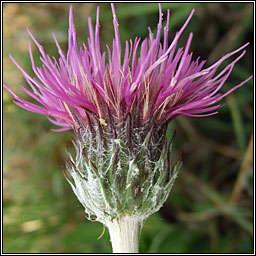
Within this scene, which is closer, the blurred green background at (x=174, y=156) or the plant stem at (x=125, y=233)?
the plant stem at (x=125, y=233)

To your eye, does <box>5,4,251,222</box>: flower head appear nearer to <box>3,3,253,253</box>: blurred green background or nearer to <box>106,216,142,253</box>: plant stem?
<box>106,216,142,253</box>: plant stem

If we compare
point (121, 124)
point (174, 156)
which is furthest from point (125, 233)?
point (174, 156)

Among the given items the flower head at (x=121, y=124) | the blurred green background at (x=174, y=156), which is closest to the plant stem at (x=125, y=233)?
the flower head at (x=121, y=124)

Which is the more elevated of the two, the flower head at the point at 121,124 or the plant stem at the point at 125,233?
the flower head at the point at 121,124

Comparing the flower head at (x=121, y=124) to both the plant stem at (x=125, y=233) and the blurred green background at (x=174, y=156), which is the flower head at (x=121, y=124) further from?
the blurred green background at (x=174, y=156)

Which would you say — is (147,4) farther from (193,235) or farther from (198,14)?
(193,235)

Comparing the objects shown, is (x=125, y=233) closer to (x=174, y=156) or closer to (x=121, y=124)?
(x=121, y=124)

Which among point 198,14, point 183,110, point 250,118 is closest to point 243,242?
point 250,118
